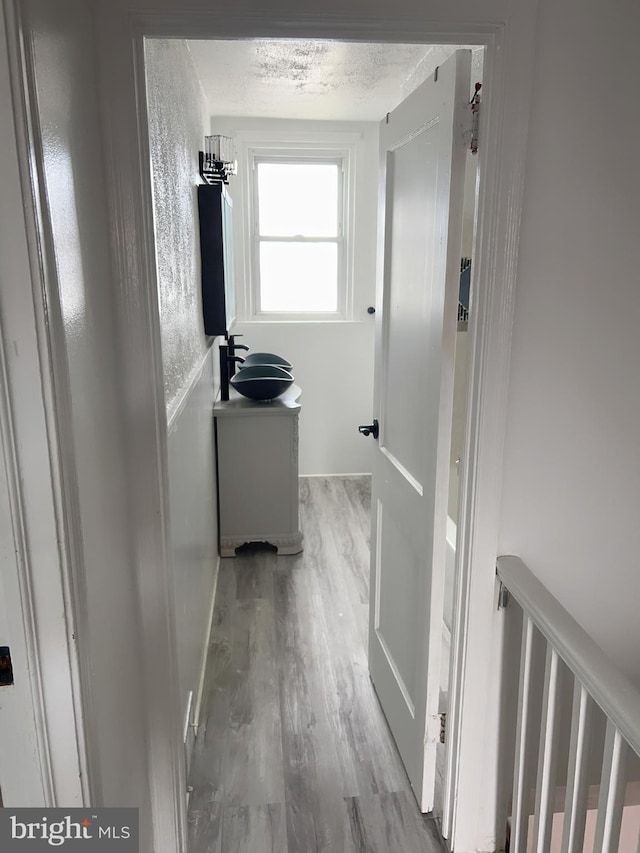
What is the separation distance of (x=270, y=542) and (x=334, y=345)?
1.72 metres

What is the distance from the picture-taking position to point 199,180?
114 inches

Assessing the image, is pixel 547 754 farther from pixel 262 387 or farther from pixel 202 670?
pixel 262 387

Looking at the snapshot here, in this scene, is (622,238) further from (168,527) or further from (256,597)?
(256,597)

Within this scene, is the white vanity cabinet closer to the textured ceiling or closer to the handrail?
the textured ceiling

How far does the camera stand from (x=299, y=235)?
4574mm

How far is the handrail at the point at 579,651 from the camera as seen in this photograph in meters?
1.09

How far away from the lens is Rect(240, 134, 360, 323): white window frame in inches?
171

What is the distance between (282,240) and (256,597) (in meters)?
2.62

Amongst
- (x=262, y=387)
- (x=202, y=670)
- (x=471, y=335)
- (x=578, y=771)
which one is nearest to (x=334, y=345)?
(x=262, y=387)

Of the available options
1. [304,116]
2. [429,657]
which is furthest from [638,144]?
[304,116]

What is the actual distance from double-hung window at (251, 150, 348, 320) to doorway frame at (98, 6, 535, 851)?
3.22 metres

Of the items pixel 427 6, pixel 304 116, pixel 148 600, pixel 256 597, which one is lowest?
pixel 256 597

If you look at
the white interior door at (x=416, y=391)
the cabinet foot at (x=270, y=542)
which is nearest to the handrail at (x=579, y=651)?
the white interior door at (x=416, y=391)

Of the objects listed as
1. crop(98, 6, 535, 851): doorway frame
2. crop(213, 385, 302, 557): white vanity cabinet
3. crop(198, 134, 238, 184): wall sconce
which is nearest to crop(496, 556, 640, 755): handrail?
crop(98, 6, 535, 851): doorway frame
